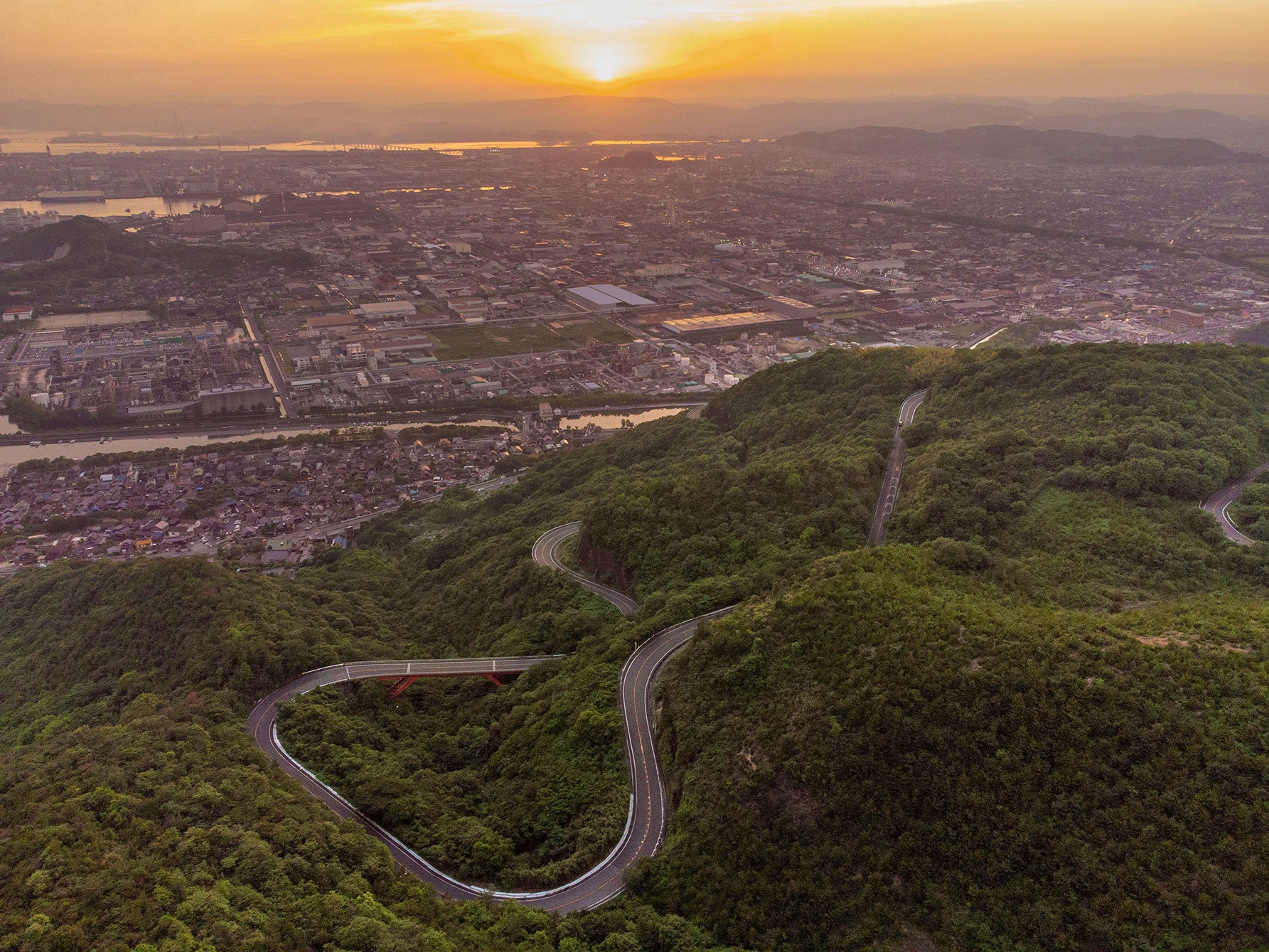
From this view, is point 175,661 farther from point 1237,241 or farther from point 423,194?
point 423,194

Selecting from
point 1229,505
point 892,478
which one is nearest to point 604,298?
point 892,478

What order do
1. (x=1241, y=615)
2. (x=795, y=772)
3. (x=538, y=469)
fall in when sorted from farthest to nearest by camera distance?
(x=538, y=469)
(x=1241, y=615)
(x=795, y=772)

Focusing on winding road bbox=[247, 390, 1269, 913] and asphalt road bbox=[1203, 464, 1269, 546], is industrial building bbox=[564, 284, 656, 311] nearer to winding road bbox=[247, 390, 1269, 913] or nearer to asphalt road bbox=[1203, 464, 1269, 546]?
winding road bbox=[247, 390, 1269, 913]

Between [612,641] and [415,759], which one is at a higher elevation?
[612,641]

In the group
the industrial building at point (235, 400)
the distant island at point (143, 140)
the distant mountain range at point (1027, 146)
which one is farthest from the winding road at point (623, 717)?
the distant island at point (143, 140)

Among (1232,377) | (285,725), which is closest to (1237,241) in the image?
(1232,377)

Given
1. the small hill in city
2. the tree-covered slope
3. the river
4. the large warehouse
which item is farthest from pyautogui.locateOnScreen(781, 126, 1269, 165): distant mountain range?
the tree-covered slope

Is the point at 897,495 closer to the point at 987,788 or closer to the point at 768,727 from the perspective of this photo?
the point at 768,727
